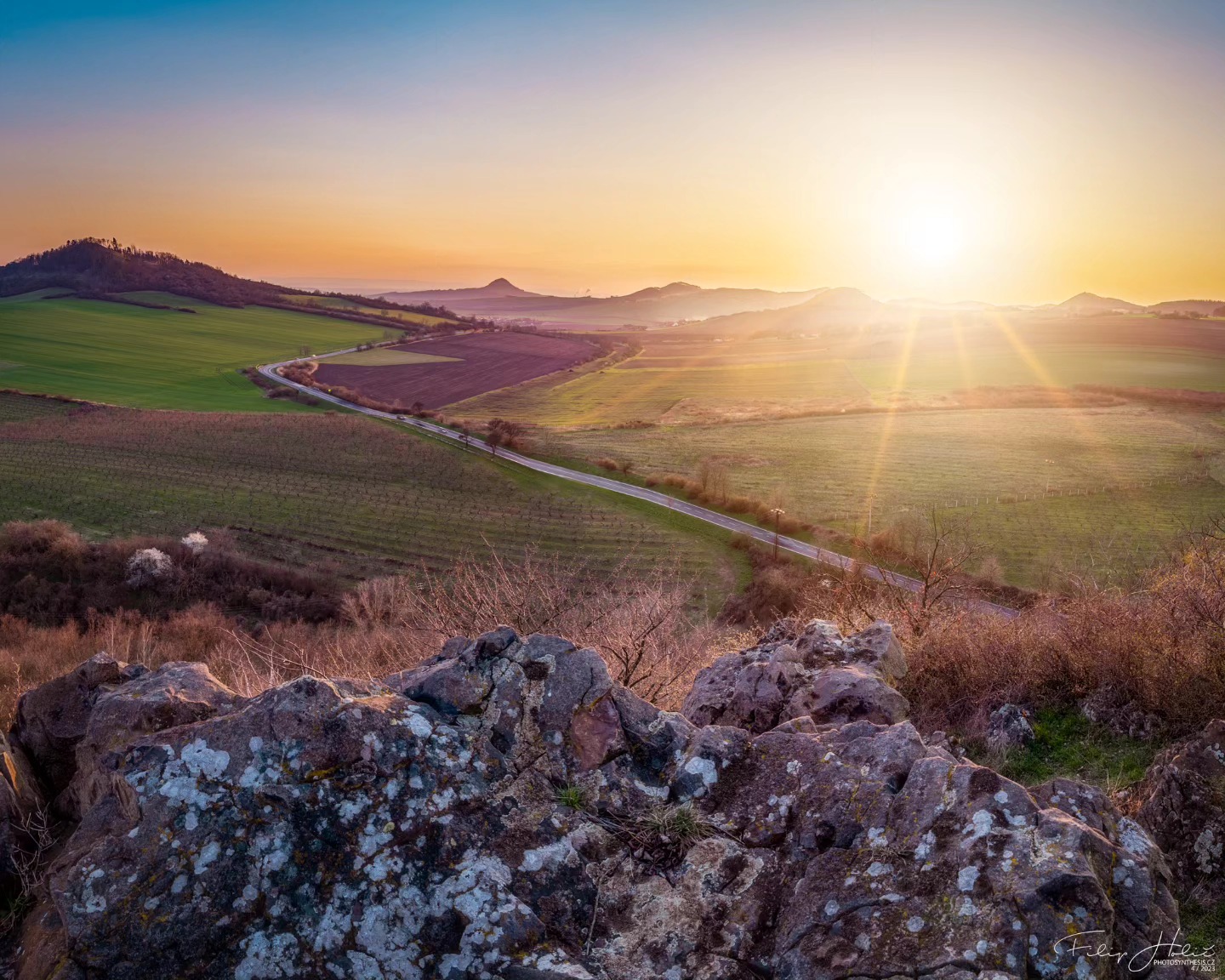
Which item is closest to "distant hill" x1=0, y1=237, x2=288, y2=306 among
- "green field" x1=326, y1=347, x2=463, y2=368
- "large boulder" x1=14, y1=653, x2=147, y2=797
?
"green field" x1=326, y1=347, x2=463, y2=368

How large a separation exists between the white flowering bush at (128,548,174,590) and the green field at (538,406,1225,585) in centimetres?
4318

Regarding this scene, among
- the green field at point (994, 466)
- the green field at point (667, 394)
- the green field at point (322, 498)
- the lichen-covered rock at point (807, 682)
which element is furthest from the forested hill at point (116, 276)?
the lichen-covered rock at point (807, 682)

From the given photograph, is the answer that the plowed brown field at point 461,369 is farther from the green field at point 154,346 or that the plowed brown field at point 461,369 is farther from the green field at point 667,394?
the green field at point 154,346

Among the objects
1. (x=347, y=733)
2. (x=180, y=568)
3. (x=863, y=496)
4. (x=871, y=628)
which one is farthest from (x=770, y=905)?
(x=863, y=496)

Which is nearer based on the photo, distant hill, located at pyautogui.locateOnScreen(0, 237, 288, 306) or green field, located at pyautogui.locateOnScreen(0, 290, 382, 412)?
green field, located at pyautogui.locateOnScreen(0, 290, 382, 412)

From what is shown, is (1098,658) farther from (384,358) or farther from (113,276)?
(113,276)

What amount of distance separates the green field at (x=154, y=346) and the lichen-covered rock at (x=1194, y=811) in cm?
10348

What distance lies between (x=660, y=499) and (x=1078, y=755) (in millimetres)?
53889

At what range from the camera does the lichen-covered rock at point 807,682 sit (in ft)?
32.1

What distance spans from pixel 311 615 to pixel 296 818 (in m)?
37.9

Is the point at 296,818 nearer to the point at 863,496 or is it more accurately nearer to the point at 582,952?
the point at 582,952

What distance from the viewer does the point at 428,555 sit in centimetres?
5131

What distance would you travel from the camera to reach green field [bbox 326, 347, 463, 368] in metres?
133

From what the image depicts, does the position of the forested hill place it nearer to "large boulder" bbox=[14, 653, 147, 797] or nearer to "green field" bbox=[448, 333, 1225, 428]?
"green field" bbox=[448, 333, 1225, 428]
